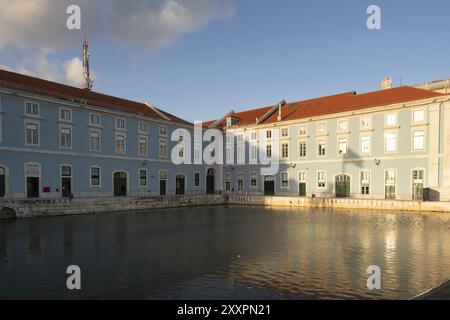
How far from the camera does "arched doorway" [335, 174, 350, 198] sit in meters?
40.8

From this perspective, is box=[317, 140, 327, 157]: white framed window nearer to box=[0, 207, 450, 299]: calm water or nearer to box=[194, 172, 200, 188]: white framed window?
box=[194, 172, 200, 188]: white framed window

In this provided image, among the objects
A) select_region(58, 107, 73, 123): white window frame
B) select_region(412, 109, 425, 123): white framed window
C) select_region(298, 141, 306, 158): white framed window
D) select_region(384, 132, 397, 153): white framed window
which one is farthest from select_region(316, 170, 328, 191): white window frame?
select_region(58, 107, 73, 123): white window frame

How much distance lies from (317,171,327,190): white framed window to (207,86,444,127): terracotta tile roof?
7.19 meters

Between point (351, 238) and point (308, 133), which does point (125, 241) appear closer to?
point (351, 238)

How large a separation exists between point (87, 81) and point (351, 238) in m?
71.3

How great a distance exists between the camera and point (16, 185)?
101 feet

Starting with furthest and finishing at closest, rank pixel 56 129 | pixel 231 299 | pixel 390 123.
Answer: pixel 390 123
pixel 56 129
pixel 231 299

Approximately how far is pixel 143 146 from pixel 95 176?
7429 millimetres

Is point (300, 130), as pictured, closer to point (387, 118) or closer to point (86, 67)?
point (387, 118)

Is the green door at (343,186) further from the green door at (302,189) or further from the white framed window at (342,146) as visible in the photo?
the green door at (302,189)

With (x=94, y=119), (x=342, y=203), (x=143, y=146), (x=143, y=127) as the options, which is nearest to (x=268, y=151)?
(x=342, y=203)

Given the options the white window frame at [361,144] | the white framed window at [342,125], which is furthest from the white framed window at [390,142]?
the white framed window at [342,125]

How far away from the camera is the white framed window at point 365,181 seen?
3912 centimetres
